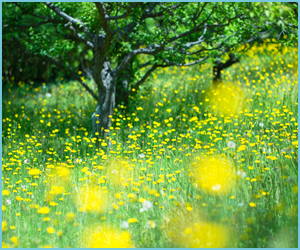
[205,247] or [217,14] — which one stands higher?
[217,14]

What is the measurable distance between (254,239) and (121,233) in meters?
1.11

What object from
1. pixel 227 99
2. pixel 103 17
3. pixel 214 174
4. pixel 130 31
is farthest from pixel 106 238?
pixel 227 99

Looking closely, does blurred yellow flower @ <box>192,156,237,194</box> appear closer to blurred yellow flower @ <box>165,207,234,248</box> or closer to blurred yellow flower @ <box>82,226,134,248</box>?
blurred yellow flower @ <box>165,207,234,248</box>

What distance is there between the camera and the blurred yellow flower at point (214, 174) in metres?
3.32

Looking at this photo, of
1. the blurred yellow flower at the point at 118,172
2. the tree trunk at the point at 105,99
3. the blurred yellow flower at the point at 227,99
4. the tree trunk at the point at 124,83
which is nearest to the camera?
the blurred yellow flower at the point at 118,172

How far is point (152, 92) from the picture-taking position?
787 centimetres

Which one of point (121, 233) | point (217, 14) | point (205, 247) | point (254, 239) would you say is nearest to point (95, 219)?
point (121, 233)

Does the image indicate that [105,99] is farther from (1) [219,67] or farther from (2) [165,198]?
(1) [219,67]

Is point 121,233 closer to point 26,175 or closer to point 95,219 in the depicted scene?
point 95,219

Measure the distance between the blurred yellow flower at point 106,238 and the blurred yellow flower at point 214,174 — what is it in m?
0.87

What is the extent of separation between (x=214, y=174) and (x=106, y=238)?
4.27 feet

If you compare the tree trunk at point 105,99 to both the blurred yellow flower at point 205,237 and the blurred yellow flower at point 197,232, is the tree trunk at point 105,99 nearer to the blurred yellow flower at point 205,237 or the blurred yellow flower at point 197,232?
the blurred yellow flower at point 197,232

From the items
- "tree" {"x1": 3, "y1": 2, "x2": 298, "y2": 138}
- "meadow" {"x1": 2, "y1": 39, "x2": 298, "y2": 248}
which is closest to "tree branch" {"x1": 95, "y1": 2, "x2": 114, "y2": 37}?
"tree" {"x1": 3, "y1": 2, "x2": 298, "y2": 138}

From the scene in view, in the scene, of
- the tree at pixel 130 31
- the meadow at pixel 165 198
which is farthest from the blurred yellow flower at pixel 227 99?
the tree at pixel 130 31
